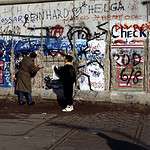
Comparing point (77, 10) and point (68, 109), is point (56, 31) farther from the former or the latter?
point (68, 109)

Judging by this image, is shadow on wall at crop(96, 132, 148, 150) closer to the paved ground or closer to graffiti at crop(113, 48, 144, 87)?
the paved ground

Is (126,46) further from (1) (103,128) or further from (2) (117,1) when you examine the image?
(1) (103,128)

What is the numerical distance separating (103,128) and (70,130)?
2.61 feet

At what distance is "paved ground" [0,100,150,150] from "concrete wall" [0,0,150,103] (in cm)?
62

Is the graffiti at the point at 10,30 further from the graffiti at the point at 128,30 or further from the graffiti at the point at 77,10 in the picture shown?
the graffiti at the point at 128,30

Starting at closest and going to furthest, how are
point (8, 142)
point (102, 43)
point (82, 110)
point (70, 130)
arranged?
point (8, 142), point (70, 130), point (82, 110), point (102, 43)

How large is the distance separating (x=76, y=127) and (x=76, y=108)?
306cm

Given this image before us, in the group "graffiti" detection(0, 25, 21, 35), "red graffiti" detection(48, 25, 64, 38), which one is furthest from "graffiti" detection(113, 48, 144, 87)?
Result: "graffiti" detection(0, 25, 21, 35)

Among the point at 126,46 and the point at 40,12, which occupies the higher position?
the point at 40,12

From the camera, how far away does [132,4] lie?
1473cm

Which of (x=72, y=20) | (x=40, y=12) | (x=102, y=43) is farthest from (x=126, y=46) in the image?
(x=40, y=12)

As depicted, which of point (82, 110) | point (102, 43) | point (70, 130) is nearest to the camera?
point (70, 130)

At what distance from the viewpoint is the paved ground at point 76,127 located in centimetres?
946

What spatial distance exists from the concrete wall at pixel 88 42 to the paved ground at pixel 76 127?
0.62 meters
